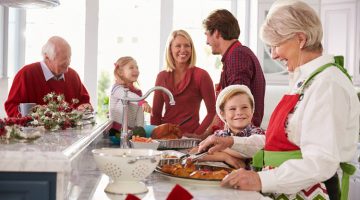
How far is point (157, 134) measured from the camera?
2.60 m

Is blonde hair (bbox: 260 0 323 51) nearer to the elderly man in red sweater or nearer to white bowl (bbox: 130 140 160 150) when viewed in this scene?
white bowl (bbox: 130 140 160 150)

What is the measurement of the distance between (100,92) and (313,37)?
4.01 metres

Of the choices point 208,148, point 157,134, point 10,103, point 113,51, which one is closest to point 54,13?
point 113,51

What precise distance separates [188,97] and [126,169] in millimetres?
1844

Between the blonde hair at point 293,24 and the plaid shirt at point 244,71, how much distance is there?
1124 mm

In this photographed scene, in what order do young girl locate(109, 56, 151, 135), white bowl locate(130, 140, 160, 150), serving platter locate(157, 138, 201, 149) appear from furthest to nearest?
young girl locate(109, 56, 151, 135), serving platter locate(157, 138, 201, 149), white bowl locate(130, 140, 160, 150)

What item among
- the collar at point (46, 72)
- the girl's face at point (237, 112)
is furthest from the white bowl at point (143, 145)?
the collar at point (46, 72)

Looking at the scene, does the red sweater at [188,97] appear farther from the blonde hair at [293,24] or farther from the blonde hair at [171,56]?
the blonde hair at [293,24]

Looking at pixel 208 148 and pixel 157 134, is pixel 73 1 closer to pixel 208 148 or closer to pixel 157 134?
pixel 157 134

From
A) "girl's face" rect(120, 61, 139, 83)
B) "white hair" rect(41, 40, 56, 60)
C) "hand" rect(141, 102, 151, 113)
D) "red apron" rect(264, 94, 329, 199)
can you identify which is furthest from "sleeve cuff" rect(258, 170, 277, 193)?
"white hair" rect(41, 40, 56, 60)

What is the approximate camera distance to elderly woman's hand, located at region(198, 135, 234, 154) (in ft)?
6.35

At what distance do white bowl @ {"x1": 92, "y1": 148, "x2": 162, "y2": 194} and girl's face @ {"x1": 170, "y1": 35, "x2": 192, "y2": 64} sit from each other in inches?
68.6

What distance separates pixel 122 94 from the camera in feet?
9.48

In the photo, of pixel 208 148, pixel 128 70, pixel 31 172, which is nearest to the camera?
pixel 31 172
